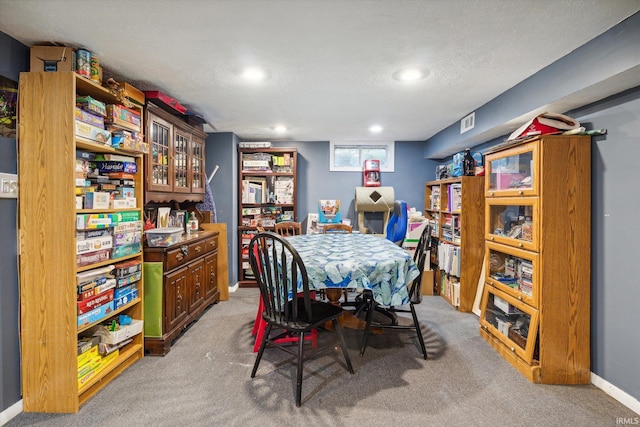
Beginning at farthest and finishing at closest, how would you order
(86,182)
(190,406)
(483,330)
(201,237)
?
1. (201,237)
2. (483,330)
3. (86,182)
4. (190,406)

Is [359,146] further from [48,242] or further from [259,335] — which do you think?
[48,242]

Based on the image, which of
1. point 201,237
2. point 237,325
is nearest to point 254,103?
point 201,237

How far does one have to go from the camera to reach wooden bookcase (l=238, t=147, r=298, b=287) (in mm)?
4254

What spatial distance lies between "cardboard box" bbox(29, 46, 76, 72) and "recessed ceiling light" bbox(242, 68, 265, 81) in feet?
3.49

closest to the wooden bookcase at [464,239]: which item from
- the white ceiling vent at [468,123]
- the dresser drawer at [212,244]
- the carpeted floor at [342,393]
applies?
the white ceiling vent at [468,123]

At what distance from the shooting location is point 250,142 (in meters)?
4.32

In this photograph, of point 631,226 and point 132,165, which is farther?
→ point 132,165

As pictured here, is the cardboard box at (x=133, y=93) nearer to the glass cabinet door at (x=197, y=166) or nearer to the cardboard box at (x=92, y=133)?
the cardboard box at (x=92, y=133)

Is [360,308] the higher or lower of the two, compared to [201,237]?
lower

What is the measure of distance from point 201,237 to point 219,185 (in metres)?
1.32

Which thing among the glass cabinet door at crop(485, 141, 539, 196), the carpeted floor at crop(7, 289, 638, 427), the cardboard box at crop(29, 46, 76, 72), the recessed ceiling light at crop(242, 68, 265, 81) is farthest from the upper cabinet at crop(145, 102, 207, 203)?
the glass cabinet door at crop(485, 141, 539, 196)

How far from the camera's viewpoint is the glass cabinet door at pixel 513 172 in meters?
2.05

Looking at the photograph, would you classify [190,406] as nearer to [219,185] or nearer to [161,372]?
[161,372]

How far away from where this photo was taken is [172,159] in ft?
9.25
